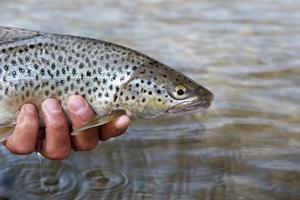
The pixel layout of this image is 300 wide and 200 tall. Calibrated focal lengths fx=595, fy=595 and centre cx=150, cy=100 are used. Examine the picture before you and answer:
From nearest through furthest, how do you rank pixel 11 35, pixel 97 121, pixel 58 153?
pixel 97 121
pixel 11 35
pixel 58 153

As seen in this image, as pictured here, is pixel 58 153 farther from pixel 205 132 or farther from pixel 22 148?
pixel 205 132

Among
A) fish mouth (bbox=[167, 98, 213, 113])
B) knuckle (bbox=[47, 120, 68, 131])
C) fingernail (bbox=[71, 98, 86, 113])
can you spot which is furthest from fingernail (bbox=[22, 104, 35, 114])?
fish mouth (bbox=[167, 98, 213, 113])

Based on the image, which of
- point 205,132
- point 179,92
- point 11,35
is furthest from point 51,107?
point 205,132

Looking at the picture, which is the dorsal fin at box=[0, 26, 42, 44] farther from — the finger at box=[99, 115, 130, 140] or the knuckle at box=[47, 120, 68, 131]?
the finger at box=[99, 115, 130, 140]

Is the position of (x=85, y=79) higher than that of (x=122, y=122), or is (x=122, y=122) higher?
(x=85, y=79)

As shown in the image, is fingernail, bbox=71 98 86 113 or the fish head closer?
fingernail, bbox=71 98 86 113

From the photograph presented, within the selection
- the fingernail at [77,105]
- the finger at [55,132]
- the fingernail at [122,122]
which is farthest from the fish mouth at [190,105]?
the finger at [55,132]
